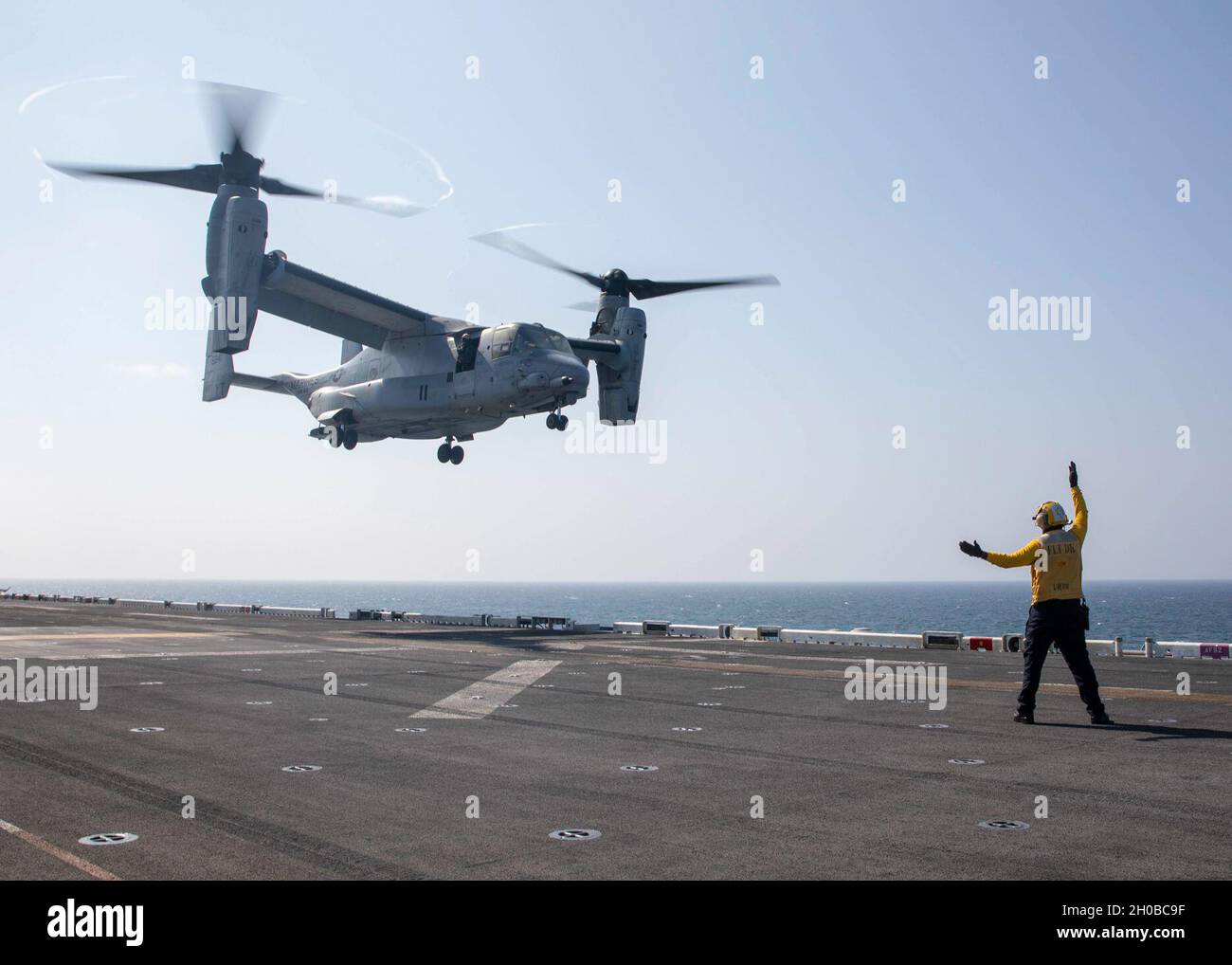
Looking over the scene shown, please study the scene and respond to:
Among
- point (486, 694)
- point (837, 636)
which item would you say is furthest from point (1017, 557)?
point (837, 636)

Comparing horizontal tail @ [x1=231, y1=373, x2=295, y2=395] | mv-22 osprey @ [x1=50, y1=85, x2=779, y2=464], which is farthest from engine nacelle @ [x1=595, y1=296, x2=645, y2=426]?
horizontal tail @ [x1=231, y1=373, x2=295, y2=395]

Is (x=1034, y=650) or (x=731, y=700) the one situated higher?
(x=1034, y=650)

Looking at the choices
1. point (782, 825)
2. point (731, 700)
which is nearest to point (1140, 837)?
point (782, 825)

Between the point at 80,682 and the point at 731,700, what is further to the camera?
the point at 80,682

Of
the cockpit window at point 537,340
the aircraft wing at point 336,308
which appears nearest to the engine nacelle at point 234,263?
the aircraft wing at point 336,308

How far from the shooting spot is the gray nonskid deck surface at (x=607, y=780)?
645 cm

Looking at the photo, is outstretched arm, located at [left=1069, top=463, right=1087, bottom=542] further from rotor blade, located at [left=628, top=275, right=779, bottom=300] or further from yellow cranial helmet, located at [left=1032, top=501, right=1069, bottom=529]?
rotor blade, located at [left=628, top=275, right=779, bottom=300]

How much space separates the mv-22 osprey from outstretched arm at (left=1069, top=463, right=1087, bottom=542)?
28.4 meters

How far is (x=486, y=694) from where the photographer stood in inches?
644

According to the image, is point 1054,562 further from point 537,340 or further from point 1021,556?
point 537,340

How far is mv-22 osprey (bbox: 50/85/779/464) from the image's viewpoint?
3866 cm
